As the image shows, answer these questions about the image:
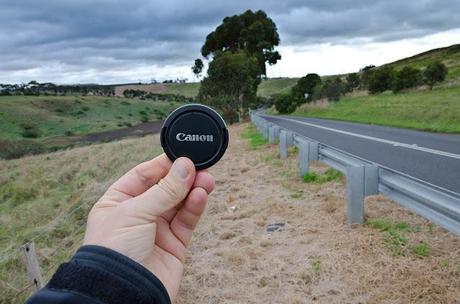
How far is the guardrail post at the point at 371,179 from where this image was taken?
5680 mm

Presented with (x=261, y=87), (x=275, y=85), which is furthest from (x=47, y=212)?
(x=275, y=85)

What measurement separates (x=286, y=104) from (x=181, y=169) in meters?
60.7

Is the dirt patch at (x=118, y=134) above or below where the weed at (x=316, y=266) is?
below

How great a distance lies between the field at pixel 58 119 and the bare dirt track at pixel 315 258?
37.0 meters

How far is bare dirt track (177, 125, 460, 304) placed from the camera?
13.9 ft

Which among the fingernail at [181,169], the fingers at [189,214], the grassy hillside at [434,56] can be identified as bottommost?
the fingers at [189,214]

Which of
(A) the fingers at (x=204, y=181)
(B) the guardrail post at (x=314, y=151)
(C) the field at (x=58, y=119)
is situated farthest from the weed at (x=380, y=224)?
(C) the field at (x=58, y=119)

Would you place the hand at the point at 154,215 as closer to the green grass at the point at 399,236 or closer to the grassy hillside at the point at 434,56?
the green grass at the point at 399,236

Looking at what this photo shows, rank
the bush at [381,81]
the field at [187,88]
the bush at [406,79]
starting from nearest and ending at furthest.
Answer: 1. the bush at [406,79]
2. the bush at [381,81]
3. the field at [187,88]

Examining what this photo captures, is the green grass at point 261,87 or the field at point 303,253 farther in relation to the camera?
the green grass at point 261,87

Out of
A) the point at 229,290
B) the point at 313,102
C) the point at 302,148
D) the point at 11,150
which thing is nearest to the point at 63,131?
the point at 11,150

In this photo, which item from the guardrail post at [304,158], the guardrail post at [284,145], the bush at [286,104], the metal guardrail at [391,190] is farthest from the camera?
the bush at [286,104]

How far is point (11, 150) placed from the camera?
3997 centimetres

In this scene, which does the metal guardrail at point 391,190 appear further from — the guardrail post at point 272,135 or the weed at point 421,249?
the guardrail post at point 272,135
